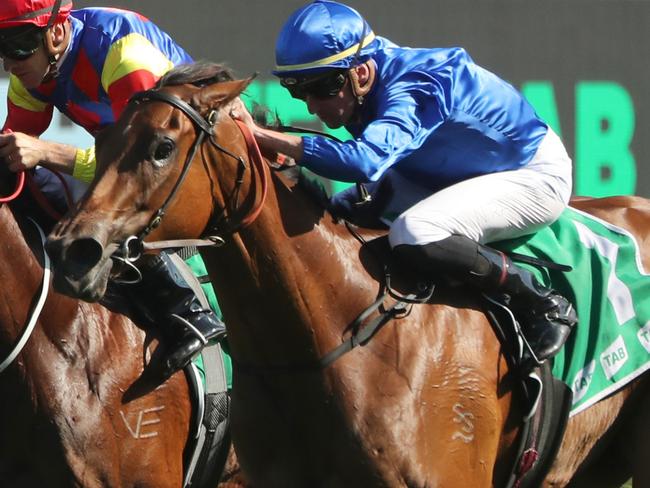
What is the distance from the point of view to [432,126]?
12.7ft

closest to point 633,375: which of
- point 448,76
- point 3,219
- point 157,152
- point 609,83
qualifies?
point 448,76

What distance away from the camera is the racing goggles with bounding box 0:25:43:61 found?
426cm

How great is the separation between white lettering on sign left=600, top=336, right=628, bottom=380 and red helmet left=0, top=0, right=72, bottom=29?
7.42 ft

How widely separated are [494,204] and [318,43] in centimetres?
80

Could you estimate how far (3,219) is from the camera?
4352 millimetres

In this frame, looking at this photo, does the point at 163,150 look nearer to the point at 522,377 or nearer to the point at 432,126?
the point at 432,126

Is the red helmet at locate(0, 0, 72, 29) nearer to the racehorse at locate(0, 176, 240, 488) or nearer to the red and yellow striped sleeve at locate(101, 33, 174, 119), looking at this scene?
the red and yellow striped sleeve at locate(101, 33, 174, 119)

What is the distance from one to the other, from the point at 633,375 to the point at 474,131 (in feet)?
3.55

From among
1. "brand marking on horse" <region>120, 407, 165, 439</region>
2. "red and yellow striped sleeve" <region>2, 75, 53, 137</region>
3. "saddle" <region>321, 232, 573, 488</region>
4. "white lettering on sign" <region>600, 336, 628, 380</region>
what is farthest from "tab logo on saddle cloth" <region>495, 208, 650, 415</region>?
"red and yellow striped sleeve" <region>2, 75, 53, 137</region>

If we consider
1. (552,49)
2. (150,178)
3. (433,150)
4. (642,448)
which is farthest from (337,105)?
(552,49)

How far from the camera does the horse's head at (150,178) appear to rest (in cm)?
323

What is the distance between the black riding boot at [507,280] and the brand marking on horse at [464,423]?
0.36m

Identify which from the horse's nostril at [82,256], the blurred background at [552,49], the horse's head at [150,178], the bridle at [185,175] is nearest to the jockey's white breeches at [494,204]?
the bridle at [185,175]

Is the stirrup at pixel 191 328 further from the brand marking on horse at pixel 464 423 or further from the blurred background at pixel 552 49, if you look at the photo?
the blurred background at pixel 552 49
